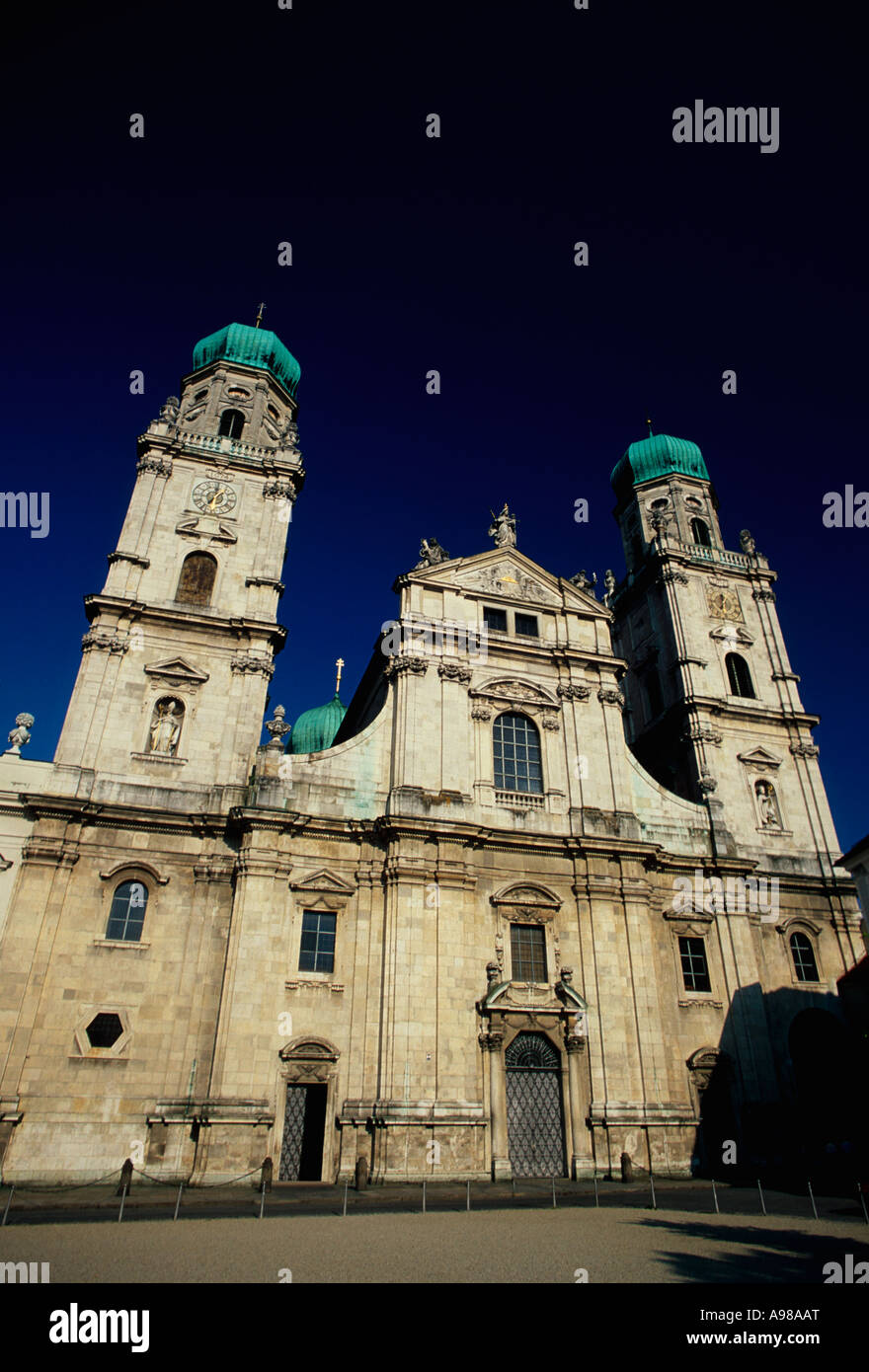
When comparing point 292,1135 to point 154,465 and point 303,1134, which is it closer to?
point 303,1134

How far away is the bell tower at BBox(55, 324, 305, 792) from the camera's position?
2388cm

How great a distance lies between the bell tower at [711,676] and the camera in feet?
98.5

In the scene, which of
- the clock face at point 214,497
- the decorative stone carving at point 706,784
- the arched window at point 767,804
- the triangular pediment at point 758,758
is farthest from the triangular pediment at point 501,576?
the arched window at point 767,804

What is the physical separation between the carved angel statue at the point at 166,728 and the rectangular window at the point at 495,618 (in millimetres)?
11441

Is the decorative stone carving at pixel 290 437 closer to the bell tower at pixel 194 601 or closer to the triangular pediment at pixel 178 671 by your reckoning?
the bell tower at pixel 194 601

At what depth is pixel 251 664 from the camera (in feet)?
84.8

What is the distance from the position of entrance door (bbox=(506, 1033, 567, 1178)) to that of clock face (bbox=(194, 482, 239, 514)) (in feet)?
68.4

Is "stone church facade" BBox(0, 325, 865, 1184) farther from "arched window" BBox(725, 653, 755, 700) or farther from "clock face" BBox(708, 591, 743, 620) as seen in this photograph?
"clock face" BBox(708, 591, 743, 620)

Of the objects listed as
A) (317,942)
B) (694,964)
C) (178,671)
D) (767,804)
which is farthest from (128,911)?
(767,804)

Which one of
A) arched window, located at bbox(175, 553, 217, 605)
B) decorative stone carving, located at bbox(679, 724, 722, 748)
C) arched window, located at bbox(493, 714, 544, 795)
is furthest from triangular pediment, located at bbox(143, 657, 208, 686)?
decorative stone carving, located at bbox(679, 724, 722, 748)

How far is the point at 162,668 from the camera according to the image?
25.1 m
